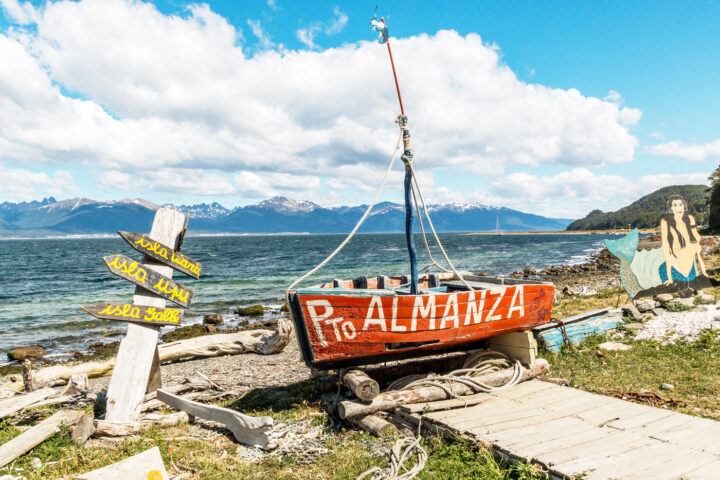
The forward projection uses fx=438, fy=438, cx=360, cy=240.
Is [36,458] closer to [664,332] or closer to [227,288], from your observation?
[664,332]

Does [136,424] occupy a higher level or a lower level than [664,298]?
lower

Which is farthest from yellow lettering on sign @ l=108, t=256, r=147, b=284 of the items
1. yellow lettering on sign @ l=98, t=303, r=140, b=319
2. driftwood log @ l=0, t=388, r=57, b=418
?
driftwood log @ l=0, t=388, r=57, b=418

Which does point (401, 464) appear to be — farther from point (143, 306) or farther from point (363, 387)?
point (143, 306)

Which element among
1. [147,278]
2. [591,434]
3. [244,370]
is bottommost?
[244,370]

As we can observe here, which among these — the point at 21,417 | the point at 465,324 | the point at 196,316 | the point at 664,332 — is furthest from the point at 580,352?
the point at 196,316

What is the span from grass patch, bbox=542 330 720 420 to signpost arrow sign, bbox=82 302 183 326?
764 centimetres

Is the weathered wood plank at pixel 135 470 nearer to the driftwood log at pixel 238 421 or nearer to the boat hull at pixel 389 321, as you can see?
the driftwood log at pixel 238 421

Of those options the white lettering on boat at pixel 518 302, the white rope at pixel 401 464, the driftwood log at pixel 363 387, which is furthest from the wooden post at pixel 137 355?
the white lettering on boat at pixel 518 302

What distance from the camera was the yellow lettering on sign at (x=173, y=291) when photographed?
23.2 ft

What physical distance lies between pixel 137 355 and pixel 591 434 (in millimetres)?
6709

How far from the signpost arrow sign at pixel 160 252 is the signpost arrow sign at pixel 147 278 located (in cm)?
23

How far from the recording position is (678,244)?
607 inches

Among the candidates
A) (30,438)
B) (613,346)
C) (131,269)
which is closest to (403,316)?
(131,269)

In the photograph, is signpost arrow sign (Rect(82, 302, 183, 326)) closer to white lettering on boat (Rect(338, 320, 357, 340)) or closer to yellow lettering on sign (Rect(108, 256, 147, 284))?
yellow lettering on sign (Rect(108, 256, 147, 284))
